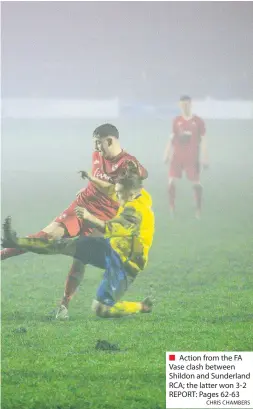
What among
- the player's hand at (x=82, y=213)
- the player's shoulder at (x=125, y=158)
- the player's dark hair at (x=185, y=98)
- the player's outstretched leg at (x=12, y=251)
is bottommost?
the player's outstretched leg at (x=12, y=251)

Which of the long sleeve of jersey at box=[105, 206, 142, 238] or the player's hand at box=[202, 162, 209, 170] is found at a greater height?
the player's hand at box=[202, 162, 209, 170]

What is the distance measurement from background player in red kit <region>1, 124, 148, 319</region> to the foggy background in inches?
2.2

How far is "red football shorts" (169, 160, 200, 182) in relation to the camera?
241 inches

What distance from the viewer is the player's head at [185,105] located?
609 cm

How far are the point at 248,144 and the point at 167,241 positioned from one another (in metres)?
0.84

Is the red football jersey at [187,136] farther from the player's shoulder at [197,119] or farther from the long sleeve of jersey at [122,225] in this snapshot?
the long sleeve of jersey at [122,225]

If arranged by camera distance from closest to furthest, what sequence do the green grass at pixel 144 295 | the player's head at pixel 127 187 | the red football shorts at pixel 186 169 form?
the green grass at pixel 144 295 < the player's head at pixel 127 187 < the red football shorts at pixel 186 169

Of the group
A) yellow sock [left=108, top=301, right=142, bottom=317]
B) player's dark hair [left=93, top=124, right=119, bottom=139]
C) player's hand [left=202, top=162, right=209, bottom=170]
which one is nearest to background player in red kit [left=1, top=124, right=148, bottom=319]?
player's dark hair [left=93, top=124, right=119, bottom=139]

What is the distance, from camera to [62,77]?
6.09m

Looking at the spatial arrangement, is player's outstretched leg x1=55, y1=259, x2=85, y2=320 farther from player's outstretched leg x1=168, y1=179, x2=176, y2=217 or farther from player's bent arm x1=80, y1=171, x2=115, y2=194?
player's outstretched leg x1=168, y1=179, x2=176, y2=217

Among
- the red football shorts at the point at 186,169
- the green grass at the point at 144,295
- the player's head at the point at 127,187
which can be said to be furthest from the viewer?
the red football shorts at the point at 186,169

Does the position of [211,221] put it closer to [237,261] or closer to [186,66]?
[237,261]

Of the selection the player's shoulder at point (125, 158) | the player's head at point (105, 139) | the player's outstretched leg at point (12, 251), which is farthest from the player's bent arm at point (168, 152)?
the player's outstretched leg at point (12, 251)

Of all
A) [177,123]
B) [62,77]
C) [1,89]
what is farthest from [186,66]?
[1,89]
